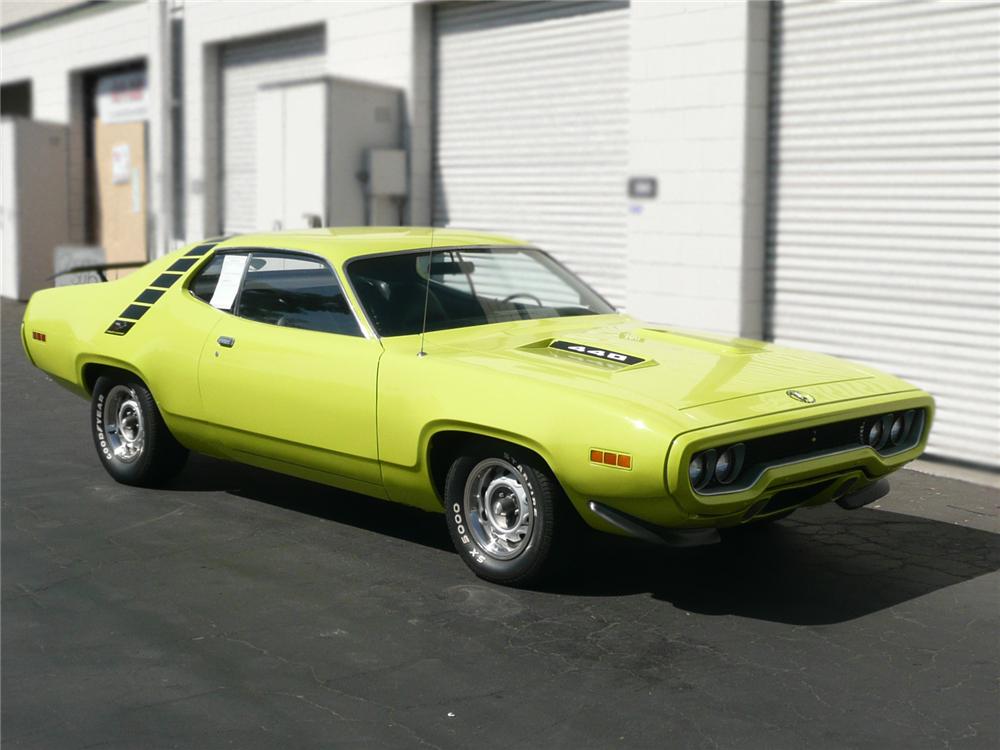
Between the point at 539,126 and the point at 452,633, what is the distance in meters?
8.34

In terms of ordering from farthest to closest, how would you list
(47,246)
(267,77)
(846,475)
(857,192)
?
(47,246) < (267,77) < (857,192) < (846,475)

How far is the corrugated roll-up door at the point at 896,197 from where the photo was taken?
889 cm

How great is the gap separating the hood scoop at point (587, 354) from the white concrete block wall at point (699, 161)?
15.4ft

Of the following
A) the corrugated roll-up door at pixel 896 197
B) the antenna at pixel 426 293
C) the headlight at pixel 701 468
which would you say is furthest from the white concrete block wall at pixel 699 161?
the headlight at pixel 701 468

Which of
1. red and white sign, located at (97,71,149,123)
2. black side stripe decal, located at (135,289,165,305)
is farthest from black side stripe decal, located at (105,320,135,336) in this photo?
red and white sign, located at (97,71,149,123)

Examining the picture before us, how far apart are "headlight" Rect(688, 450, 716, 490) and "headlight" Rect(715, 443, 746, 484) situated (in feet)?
0.13

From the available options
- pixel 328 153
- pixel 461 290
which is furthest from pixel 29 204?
pixel 461 290

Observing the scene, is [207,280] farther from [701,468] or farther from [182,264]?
[701,468]

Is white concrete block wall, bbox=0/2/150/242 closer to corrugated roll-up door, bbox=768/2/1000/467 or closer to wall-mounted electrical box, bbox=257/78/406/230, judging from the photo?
wall-mounted electrical box, bbox=257/78/406/230

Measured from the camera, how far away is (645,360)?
18.9 ft

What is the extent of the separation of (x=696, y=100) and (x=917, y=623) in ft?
20.3

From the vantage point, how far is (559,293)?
6.99 meters

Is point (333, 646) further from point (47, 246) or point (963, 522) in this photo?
point (47, 246)

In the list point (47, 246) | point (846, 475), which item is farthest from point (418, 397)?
point (47, 246)
